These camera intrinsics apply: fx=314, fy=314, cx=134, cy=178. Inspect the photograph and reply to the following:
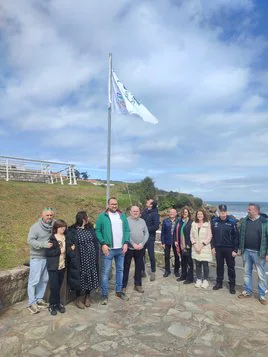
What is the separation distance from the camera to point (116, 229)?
17.6 feet

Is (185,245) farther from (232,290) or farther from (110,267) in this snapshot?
(110,267)

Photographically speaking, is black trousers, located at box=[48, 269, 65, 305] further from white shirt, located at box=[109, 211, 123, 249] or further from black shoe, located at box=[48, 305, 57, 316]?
white shirt, located at box=[109, 211, 123, 249]

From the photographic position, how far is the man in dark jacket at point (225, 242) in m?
5.84

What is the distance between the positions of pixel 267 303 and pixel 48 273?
3.58 metres

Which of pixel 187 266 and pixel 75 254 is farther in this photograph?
pixel 187 266

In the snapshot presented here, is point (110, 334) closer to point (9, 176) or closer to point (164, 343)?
point (164, 343)

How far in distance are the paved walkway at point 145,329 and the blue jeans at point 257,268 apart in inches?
12.2

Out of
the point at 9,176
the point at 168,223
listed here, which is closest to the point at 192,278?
the point at 168,223

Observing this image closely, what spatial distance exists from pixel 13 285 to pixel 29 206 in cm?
463

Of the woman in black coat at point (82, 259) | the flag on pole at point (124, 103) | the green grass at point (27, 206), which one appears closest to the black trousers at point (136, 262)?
the woman in black coat at point (82, 259)

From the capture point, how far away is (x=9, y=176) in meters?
12.5

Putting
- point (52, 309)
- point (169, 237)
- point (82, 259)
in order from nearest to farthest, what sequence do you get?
point (52, 309) < point (82, 259) < point (169, 237)

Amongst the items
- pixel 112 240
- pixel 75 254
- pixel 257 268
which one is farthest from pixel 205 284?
pixel 75 254

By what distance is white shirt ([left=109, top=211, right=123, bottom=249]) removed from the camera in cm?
535
